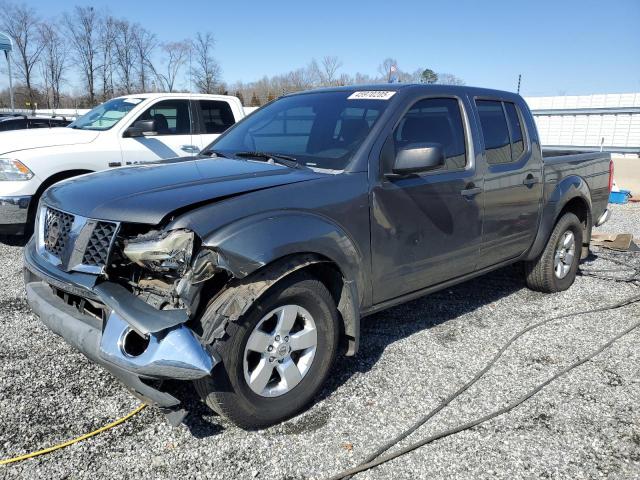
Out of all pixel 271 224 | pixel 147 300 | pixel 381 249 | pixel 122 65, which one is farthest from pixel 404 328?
pixel 122 65

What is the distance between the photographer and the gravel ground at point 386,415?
262 cm

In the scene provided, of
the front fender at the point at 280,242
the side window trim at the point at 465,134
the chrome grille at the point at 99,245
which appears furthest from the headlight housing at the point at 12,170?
the side window trim at the point at 465,134

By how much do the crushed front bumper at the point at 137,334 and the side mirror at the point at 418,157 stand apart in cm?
160

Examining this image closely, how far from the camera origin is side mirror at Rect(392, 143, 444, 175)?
125 inches

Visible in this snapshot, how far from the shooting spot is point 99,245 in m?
2.61

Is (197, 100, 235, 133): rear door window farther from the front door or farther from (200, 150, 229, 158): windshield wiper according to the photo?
the front door

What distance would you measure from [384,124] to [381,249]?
0.80m

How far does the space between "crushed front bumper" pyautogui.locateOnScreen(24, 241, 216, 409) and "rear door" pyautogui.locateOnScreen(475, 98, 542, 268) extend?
2589 millimetres

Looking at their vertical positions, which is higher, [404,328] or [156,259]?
[156,259]

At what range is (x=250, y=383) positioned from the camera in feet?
8.91

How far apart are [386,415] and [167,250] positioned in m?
1.59

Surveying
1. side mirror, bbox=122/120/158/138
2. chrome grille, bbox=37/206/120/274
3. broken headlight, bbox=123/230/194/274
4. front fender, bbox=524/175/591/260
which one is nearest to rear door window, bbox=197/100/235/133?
side mirror, bbox=122/120/158/138

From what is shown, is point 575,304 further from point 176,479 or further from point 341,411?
point 176,479

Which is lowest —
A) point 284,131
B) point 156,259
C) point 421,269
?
point 421,269
